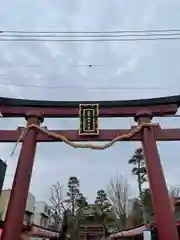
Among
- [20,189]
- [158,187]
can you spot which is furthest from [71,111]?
[158,187]

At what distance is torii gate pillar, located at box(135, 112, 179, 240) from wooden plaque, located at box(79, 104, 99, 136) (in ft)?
4.61

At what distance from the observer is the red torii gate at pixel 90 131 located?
27.0 feet

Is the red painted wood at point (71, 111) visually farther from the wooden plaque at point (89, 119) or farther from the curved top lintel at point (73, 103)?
the wooden plaque at point (89, 119)

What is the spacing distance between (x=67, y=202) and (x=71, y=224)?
2652 cm

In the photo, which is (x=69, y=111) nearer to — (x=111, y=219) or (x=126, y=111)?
(x=126, y=111)

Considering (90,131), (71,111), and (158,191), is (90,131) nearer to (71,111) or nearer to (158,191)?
(71,111)

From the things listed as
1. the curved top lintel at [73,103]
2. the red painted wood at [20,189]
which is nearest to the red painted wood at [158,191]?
the curved top lintel at [73,103]

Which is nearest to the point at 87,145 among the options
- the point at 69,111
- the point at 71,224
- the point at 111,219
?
the point at 69,111

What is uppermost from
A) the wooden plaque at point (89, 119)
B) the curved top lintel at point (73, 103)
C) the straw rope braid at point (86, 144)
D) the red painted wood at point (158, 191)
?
the curved top lintel at point (73, 103)

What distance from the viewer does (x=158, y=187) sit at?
323 inches

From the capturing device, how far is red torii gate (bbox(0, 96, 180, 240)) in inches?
324

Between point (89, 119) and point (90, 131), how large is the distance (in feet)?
1.33

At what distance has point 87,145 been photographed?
9.23 m

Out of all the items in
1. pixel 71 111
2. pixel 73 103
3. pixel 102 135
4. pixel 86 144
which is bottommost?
pixel 86 144
